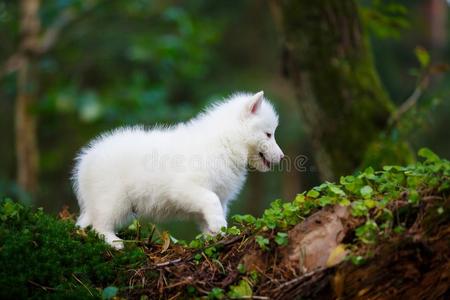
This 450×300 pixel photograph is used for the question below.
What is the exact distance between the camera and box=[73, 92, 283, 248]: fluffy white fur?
17.5 ft

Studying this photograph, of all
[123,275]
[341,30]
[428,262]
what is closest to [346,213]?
Result: [428,262]

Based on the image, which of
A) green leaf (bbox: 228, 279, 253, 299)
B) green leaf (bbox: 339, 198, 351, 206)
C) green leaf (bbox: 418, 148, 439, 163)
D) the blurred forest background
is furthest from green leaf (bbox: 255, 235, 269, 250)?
the blurred forest background

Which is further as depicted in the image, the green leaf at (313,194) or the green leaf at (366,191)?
the green leaf at (313,194)

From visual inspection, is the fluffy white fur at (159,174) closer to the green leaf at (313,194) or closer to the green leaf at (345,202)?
the green leaf at (313,194)

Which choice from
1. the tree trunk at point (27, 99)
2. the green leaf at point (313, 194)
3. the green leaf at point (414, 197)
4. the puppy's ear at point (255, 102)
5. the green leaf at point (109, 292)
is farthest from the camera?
the tree trunk at point (27, 99)

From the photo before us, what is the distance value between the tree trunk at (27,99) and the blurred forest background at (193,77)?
0.03m

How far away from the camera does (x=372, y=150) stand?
6824 mm

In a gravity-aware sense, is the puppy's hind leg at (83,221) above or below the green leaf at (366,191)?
below

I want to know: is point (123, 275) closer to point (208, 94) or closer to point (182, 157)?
point (182, 157)

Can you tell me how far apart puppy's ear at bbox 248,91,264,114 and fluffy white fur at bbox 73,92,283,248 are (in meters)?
0.01

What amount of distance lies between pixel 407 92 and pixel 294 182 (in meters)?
3.83

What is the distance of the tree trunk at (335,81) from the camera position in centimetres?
702

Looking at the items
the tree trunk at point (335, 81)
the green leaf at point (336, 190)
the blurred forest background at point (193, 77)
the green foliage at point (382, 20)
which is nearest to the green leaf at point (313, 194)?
the green leaf at point (336, 190)

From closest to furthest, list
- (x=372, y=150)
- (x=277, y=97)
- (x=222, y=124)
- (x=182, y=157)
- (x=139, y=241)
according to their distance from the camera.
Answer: (x=139, y=241), (x=182, y=157), (x=222, y=124), (x=372, y=150), (x=277, y=97)
